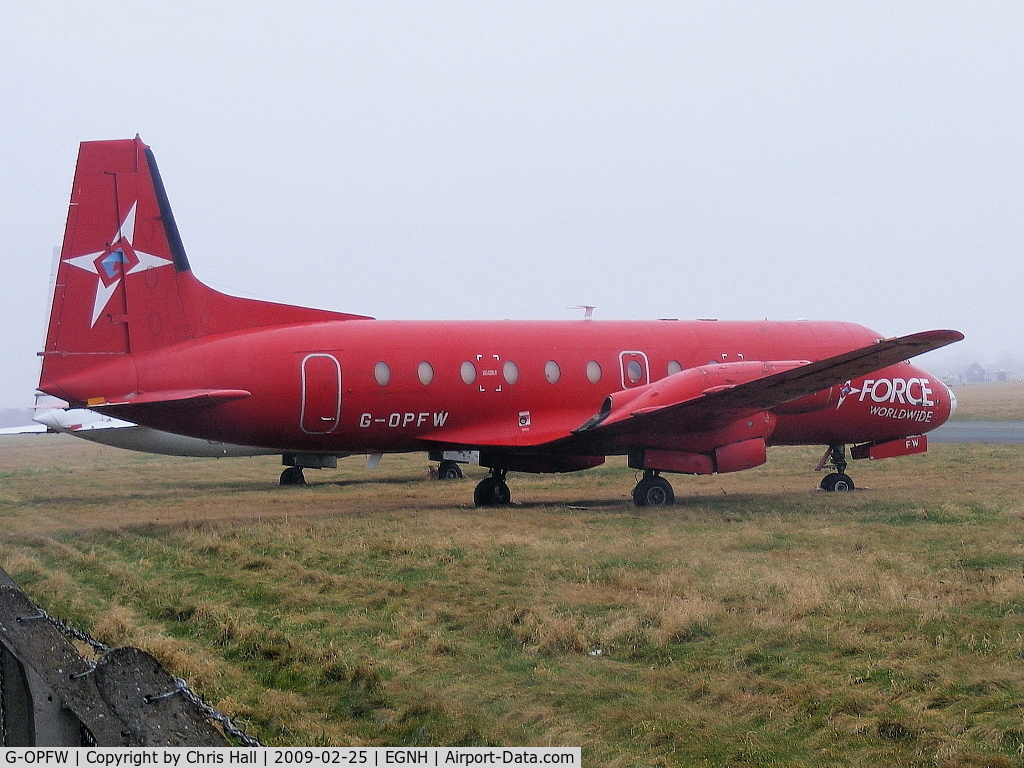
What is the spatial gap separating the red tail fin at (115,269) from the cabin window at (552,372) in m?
6.27

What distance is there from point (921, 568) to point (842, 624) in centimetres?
297

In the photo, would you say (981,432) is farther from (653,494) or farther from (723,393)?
(723,393)

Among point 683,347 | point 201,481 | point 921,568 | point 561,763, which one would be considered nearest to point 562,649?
point 561,763

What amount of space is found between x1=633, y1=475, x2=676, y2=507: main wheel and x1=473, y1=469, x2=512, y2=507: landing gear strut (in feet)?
8.62

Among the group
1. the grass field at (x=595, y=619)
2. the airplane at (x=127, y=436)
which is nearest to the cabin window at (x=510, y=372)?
the grass field at (x=595, y=619)

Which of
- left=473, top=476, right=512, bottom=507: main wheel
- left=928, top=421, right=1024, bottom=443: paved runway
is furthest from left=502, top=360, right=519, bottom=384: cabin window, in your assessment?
left=928, top=421, right=1024, bottom=443: paved runway

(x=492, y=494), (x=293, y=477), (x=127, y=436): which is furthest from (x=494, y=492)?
(x=127, y=436)

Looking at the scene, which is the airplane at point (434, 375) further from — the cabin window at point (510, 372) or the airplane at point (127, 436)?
the airplane at point (127, 436)

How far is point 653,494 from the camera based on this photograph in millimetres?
18844

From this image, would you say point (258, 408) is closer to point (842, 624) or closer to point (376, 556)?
point (376, 556)

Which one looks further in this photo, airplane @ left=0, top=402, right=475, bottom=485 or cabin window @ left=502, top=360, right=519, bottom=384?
airplane @ left=0, top=402, right=475, bottom=485

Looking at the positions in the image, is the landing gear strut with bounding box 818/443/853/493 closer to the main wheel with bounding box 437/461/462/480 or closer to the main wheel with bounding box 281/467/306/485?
Answer: the main wheel with bounding box 437/461/462/480

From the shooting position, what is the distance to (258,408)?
56.6 feet

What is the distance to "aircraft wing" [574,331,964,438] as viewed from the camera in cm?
1725
